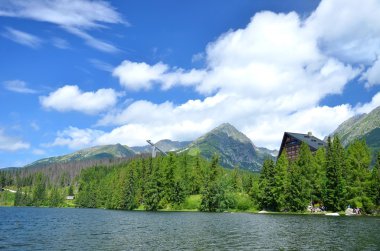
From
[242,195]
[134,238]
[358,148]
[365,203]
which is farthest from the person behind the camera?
[242,195]

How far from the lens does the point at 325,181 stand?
113 metres

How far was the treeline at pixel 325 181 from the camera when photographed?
345 ft

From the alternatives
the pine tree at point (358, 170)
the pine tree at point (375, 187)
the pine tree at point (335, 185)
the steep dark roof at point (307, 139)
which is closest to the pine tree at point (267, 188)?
the pine tree at point (335, 185)

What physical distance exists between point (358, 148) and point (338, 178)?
13115 millimetres

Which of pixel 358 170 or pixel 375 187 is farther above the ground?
pixel 358 170

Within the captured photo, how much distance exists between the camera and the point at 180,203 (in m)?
160

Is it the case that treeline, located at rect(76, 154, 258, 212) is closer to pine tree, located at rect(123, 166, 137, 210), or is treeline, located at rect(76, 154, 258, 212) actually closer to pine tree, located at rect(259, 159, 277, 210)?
pine tree, located at rect(123, 166, 137, 210)

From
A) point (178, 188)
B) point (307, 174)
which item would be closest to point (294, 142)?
point (307, 174)

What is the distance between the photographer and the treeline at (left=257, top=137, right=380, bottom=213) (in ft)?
345

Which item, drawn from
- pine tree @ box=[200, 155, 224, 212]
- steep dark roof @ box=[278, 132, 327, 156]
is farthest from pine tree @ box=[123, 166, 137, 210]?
steep dark roof @ box=[278, 132, 327, 156]

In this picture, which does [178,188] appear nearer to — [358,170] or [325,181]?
[325,181]

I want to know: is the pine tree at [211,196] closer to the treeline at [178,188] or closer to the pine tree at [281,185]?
the treeline at [178,188]

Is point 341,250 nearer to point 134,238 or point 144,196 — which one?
point 134,238

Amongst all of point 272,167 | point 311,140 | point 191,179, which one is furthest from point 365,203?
point 191,179
